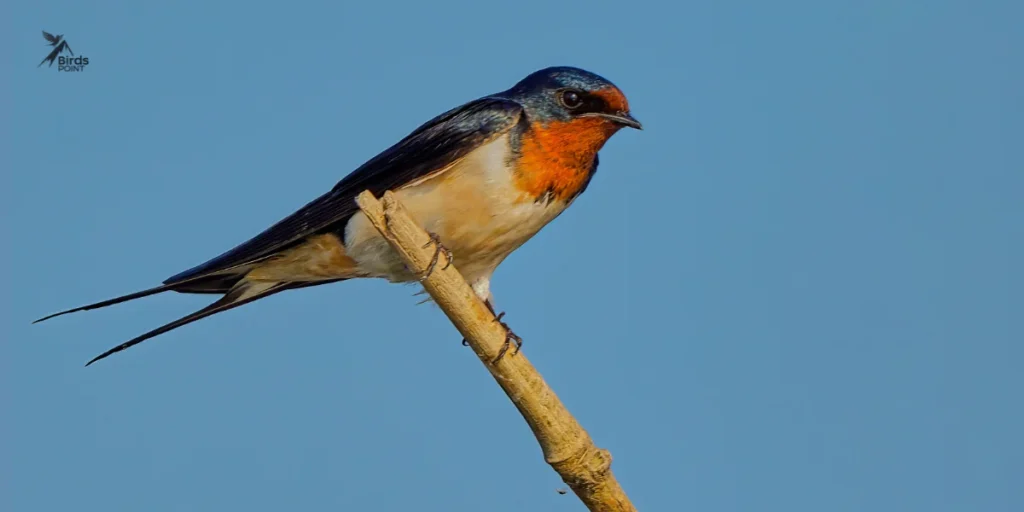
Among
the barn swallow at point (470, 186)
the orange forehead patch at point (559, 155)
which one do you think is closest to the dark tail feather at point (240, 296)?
the barn swallow at point (470, 186)

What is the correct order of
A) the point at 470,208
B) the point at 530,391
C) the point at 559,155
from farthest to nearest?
the point at 559,155
the point at 470,208
the point at 530,391

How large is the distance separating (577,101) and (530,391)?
118 cm

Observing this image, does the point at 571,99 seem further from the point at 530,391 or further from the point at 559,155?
the point at 530,391

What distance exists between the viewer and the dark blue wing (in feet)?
12.6

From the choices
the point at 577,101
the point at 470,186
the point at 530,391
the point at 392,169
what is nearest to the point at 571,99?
the point at 577,101

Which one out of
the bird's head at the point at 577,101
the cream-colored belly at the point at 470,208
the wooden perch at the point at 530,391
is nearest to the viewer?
the wooden perch at the point at 530,391

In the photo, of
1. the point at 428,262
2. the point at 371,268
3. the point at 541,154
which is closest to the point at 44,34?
the point at 371,268

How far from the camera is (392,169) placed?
3918 millimetres

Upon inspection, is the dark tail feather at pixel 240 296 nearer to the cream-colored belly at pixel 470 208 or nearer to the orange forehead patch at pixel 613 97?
the cream-colored belly at pixel 470 208

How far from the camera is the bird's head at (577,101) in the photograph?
3953 mm

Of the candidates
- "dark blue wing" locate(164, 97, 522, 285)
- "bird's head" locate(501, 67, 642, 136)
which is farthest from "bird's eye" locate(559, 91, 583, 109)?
"dark blue wing" locate(164, 97, 522, 285)

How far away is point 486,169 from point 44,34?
3.06 meters

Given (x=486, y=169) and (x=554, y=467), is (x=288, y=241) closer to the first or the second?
(x=486, y=169)

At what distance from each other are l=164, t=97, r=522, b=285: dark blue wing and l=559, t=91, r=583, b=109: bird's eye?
0.16m
